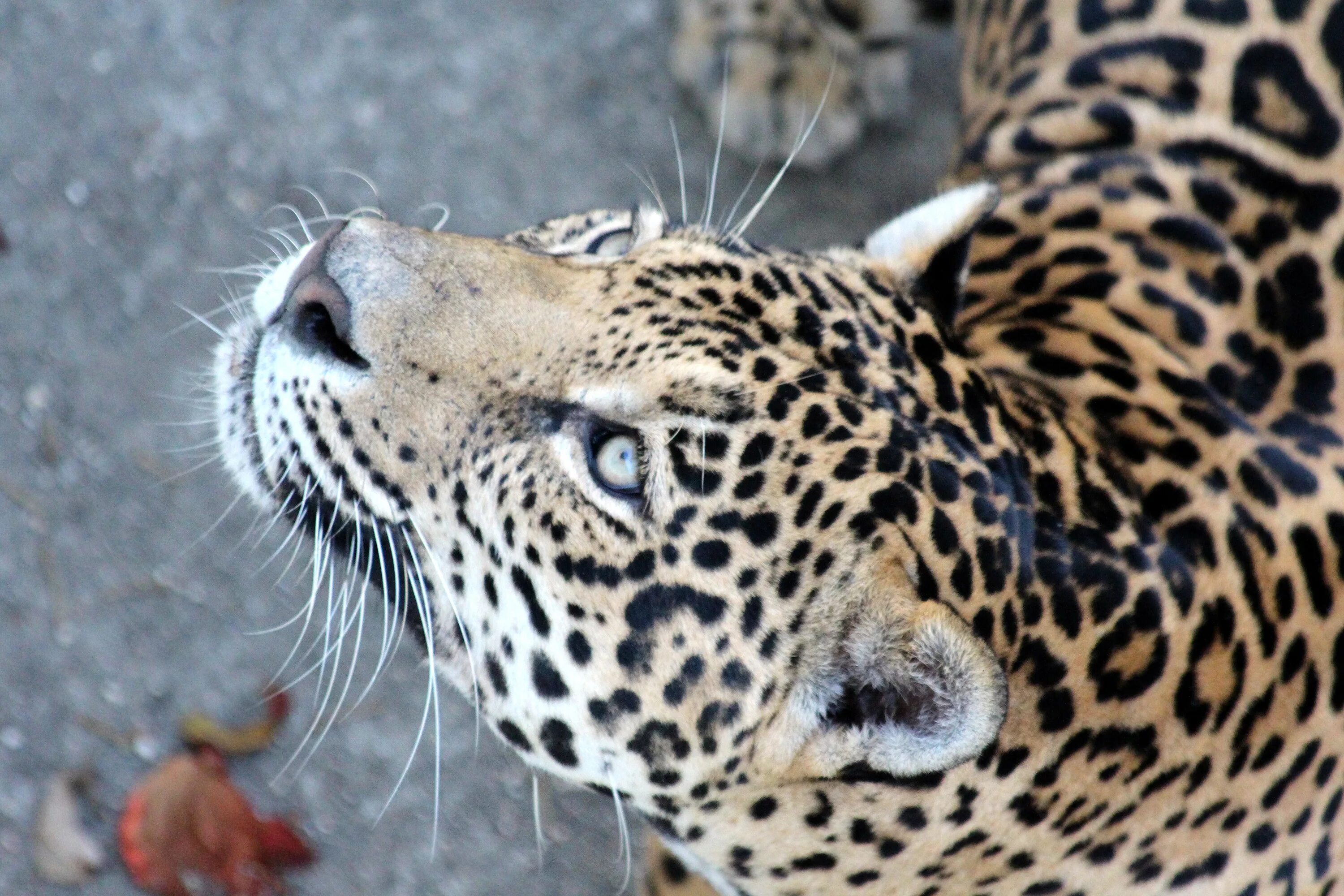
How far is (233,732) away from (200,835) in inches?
9.3

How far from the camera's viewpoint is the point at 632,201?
13.3ft

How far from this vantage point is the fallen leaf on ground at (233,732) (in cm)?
325

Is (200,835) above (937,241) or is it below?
below

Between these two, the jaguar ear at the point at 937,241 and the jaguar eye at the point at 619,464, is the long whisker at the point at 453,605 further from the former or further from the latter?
the jaguar ear at the point at 937,241

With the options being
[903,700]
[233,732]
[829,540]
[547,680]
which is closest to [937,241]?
[829,540]

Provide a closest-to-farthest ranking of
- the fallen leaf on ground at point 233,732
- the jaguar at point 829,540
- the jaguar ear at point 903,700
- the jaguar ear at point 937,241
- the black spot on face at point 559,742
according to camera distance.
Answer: the jaguar ear at point 903,700, the jaguar at point 829,540, the black spot on face at point 559,742, the jaguar ear at point 937,241, the fallen leaf on ground at point 233,732

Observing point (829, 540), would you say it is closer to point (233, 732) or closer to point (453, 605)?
point (453, 605)

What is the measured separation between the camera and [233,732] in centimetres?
328

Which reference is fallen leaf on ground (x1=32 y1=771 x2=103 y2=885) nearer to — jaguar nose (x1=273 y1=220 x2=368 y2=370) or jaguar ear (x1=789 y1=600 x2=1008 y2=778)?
jaguar nose (x1=273 y1=220 x2=368 y2=370)

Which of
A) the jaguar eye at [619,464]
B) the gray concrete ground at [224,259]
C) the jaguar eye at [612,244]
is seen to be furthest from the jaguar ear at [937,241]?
the gray concrete ground at [224,259]

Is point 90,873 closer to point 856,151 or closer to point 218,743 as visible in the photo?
point 218,743

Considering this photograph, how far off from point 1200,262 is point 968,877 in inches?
52.1

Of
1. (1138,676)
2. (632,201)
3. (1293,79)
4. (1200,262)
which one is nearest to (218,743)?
(632,201)

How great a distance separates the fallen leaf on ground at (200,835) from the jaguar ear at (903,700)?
1.69m
